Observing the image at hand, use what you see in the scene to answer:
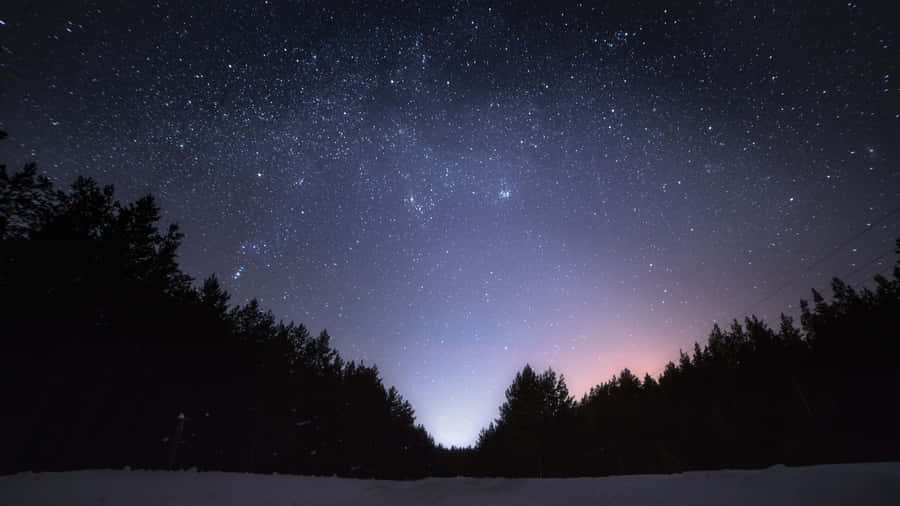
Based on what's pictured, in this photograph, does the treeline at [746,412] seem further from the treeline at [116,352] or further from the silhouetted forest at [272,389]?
the treeline at [116,352]

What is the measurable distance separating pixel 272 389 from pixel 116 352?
14.1 metres

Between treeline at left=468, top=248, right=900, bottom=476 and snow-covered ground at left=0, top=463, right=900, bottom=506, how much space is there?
26099 mm

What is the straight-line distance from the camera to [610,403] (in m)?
44.2

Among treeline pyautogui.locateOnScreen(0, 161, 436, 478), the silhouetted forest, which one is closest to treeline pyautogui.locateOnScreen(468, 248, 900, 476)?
the silhouetted forest

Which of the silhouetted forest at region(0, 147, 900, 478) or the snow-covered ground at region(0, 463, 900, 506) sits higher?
the silhouetted forest at region(0, 147, 900, 478)

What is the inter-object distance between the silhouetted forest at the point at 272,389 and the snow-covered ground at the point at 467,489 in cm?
636

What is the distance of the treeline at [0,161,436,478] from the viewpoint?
15828mm

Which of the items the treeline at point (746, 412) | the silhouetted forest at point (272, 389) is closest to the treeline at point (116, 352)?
the silhouetted forest at point (272, 389)

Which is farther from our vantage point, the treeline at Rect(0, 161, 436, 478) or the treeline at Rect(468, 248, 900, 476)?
the treeline at Rect(468, 248, 900, 476)

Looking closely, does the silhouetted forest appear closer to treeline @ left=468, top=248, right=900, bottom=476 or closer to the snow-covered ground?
treeline @ left=468, top=248, right=900, bottom=476

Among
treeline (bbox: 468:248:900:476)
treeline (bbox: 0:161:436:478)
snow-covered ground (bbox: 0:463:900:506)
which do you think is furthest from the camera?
treeline (bbox: 468:248:900:476)

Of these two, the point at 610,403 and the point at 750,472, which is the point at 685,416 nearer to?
the point at 610,403

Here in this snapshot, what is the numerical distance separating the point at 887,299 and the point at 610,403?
26.9m

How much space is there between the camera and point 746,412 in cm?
3466
